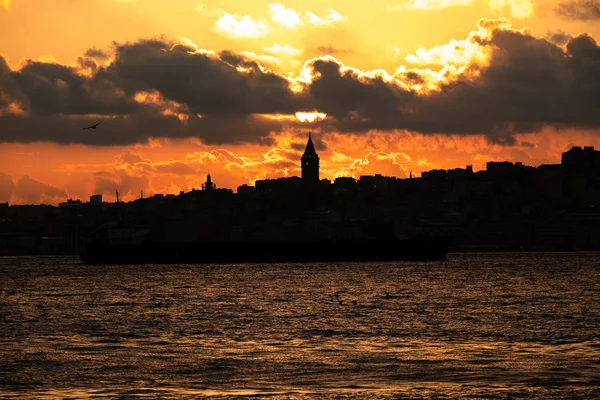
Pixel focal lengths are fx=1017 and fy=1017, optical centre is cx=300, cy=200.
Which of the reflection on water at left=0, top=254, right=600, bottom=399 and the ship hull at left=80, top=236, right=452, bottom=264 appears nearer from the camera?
the reflection on water at left=0, top=254, right=600, bottom=399

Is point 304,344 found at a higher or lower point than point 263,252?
lower

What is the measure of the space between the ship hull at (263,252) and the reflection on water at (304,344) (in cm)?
7202

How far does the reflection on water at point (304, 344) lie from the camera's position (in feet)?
93.5

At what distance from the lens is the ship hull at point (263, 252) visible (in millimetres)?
148125

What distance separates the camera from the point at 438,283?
8988cm

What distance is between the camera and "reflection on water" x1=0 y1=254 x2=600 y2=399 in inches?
1122

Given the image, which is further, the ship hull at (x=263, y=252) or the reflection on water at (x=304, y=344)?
the ship hull at (x=263, y=252)

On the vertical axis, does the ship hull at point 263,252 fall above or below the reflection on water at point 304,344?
above

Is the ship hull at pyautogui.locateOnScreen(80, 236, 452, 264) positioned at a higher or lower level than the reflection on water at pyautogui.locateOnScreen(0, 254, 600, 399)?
higher

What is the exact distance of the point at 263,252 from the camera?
484 ft

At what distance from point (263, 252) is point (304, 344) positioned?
108751mm

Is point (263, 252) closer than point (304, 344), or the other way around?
point (304, 344)

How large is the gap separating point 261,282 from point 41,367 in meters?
61.4

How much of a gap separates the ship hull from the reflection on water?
7202 centimetres
